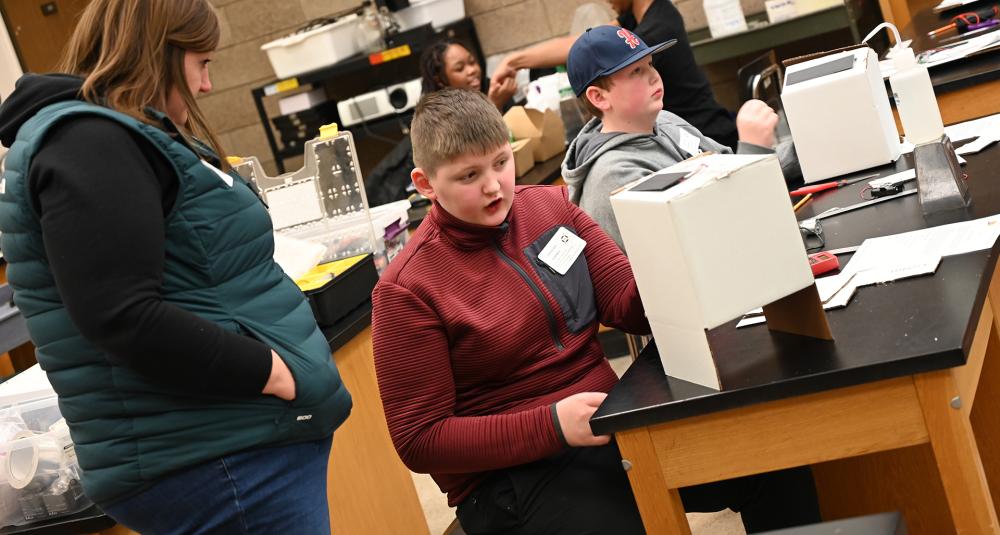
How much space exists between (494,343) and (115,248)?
2.02ft

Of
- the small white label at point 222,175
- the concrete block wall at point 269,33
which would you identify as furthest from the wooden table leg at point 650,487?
the concrete block wall at point 269,33

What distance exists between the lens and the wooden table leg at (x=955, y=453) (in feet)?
4.29

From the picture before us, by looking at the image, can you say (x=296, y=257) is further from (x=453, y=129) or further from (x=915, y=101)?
(x=915, y=101)

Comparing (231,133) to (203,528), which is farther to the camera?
(231,133)

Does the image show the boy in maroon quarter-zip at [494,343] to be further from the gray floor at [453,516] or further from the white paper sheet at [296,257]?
the gray floor at [453,516]

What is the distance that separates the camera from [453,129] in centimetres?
173

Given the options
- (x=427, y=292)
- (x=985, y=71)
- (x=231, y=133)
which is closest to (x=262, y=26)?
(x=231, y=133)

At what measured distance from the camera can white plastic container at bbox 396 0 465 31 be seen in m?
5.74

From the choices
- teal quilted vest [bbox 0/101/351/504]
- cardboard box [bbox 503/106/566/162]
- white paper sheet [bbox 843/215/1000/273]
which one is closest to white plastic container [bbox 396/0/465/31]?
cardboard box [bbox 503/106/566/162]

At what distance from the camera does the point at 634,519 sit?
5.45 ft

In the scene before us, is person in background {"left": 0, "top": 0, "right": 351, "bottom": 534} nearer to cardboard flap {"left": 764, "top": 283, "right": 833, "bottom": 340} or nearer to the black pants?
the black pants

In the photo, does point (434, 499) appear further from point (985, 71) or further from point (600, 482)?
point (985, 71)

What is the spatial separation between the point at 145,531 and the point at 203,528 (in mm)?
99

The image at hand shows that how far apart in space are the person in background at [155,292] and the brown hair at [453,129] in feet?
1.01
